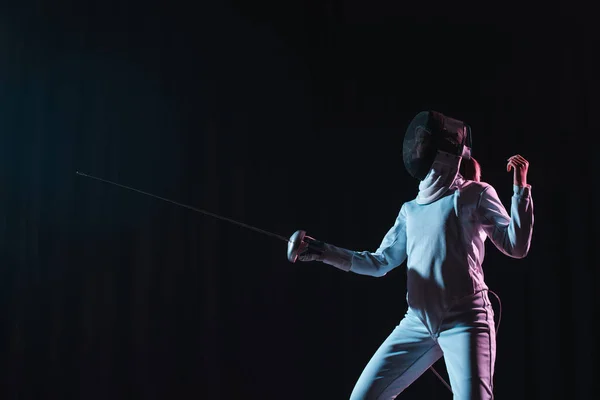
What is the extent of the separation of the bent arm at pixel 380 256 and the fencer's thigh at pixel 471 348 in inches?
13.5

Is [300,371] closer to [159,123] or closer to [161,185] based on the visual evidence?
[161,185]

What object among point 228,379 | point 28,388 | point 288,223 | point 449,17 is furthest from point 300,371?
point 449,17

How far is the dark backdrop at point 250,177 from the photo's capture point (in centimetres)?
254

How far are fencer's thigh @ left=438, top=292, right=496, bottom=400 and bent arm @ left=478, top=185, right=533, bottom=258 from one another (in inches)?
6.9

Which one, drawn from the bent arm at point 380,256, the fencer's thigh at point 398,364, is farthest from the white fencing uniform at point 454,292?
the bent arm at point 380,256

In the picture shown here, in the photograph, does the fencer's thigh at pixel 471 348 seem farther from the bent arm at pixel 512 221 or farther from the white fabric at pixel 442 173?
the white fabric at pixel 442 173

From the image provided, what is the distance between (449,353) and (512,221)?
1.38 feet

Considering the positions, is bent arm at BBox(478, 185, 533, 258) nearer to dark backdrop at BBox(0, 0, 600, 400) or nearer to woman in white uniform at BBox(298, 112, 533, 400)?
woman in white uniform at BBox(298, 112, 533, 400)

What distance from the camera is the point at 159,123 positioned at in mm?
2844

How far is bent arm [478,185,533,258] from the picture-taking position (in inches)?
60.0

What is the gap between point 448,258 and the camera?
1639mm

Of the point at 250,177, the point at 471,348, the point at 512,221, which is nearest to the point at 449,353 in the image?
the point at 471,348

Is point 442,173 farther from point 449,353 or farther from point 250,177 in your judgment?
point 250,177

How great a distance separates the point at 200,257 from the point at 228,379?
63 cm
